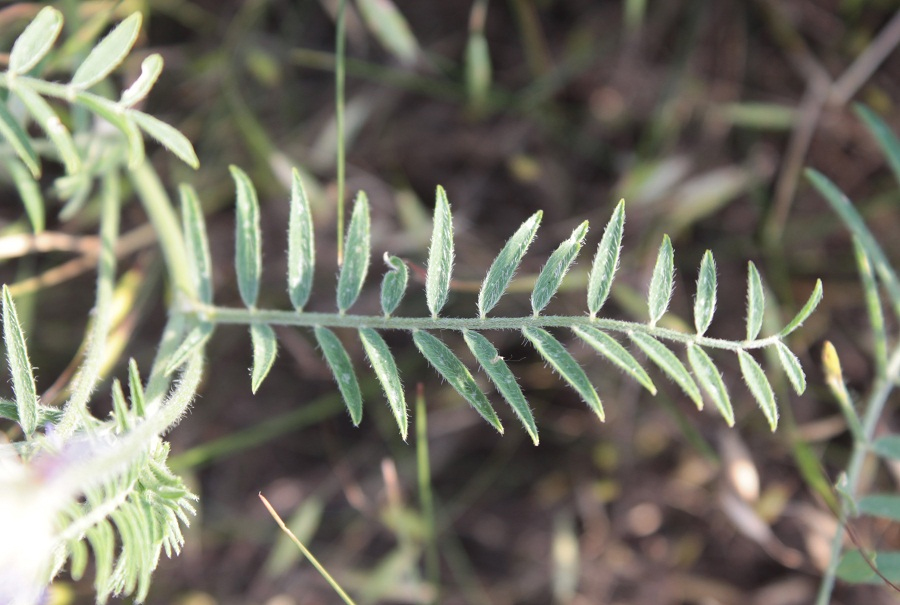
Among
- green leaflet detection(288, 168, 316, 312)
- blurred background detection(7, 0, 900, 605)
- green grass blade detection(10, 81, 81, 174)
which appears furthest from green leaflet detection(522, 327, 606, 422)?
blurred background detection(7, 0, 900, 605)

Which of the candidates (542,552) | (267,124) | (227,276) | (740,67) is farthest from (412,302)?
(740,67)

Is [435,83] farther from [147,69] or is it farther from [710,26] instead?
[147,69]

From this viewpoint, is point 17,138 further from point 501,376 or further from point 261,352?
point 501,376

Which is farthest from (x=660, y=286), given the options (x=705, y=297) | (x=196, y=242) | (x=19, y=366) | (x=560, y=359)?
(x=19, y=366)

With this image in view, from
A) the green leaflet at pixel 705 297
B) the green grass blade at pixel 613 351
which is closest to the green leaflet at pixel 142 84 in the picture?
the green grass blade at pixel 613 351

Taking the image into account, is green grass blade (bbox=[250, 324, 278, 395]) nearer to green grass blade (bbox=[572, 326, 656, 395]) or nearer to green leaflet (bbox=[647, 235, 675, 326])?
green grass blade (bbox=[572, 326, 656, 395])

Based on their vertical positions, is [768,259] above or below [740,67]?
below
